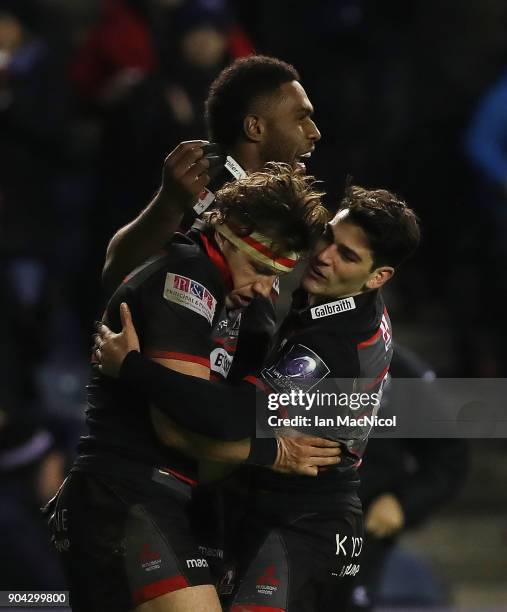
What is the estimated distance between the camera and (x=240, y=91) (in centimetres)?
459

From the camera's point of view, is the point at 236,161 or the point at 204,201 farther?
the point at 236,161

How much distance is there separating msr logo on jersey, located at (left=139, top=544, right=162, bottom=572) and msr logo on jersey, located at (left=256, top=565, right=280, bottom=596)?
35 centimetres

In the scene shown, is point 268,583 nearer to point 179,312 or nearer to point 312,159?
point 179,312

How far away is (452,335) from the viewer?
844 centimetres

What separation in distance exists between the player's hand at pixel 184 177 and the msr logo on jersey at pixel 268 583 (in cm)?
104

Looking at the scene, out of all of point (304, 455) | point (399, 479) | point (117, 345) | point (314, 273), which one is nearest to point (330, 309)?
point (314, 273)

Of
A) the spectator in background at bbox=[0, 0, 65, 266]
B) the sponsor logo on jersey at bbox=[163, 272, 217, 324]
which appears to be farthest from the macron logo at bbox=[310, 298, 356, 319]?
the spectator in background at bbox=[0, 0, 65, 266]

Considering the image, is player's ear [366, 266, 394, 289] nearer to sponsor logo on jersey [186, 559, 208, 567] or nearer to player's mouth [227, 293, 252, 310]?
player's mouth [227, 293, 252, 310]

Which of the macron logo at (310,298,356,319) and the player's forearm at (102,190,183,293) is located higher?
the player's forearm at (102,190,183,293)

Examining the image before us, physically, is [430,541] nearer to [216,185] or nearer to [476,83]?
[476,83]

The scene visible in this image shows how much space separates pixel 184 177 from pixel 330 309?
0.55 metres

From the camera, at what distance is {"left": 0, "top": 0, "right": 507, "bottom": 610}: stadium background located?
7.43 meters

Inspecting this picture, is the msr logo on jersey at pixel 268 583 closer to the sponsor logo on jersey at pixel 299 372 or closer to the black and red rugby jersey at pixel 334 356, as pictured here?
the black and red rugby jersey at pixel 334 356

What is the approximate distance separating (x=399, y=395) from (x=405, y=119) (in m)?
3.24
